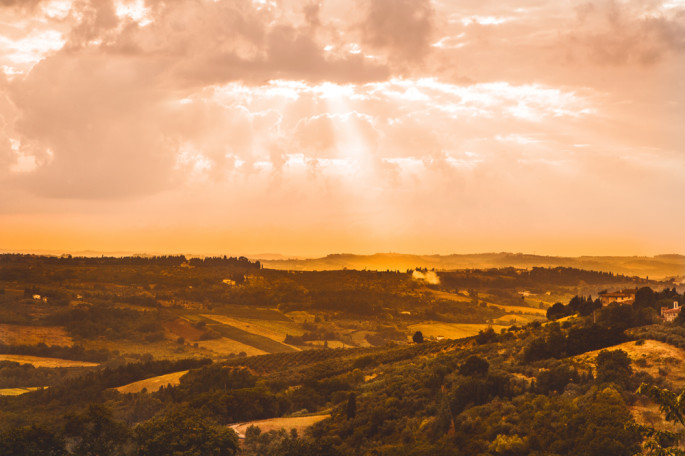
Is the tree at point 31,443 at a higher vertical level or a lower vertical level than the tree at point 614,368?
lower

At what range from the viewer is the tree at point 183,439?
1939 inches

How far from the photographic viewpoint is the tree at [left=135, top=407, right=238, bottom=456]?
162 feet

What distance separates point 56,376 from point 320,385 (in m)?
80.5

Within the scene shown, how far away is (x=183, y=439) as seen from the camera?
163ft

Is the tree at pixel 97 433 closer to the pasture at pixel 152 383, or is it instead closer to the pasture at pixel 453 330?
the pasture at pixel 152 383

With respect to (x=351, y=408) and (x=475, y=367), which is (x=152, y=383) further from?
(x=475, y=367)

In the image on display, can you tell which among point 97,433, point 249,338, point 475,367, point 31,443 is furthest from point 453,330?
point 31,443

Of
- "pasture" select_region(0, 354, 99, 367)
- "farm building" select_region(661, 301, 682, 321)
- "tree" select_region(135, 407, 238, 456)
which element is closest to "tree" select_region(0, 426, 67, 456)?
"tree" select_region(135, 407, 238, 456)

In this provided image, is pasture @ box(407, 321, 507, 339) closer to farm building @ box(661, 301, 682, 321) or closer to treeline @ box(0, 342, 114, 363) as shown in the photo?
farm building @ box(661, 301, 682, 321)

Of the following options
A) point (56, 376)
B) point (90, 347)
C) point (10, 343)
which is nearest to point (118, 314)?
point (90, 347)

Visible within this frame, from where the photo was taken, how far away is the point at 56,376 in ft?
439

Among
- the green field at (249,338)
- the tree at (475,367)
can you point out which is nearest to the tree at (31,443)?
the tree at (475,367)

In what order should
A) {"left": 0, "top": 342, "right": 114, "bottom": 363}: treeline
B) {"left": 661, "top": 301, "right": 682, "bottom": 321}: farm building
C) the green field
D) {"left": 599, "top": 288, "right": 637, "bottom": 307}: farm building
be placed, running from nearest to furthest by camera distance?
{"left": 661, "top": 301, "right": 682, "bottom": 321}: farm building → {"left": 599, "top": 288, "right": 637, "bottom": 307}: farm building → {"left": 0, "top": 342, "right": 114, "bottom": 363}: treeline → the green field

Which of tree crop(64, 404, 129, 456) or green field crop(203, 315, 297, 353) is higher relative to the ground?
tree crop(64, 404, 129, 456)
